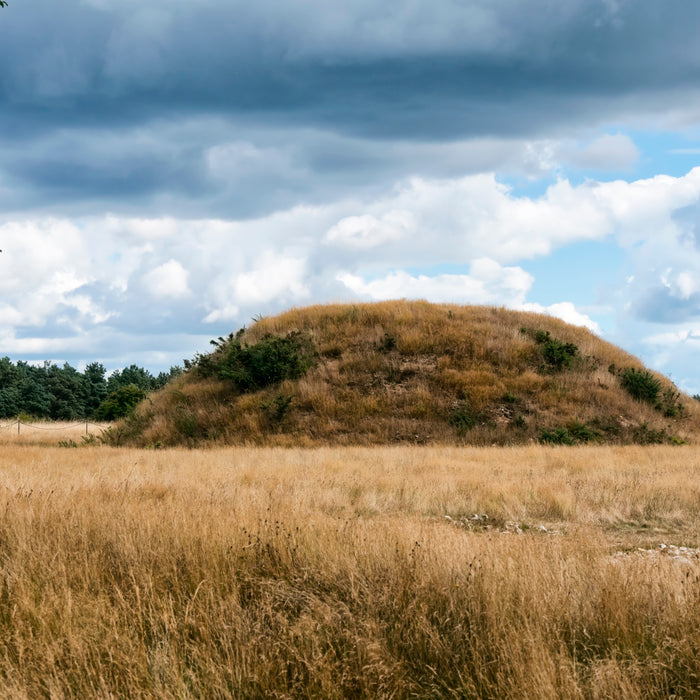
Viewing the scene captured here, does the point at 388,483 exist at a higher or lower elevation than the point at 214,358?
lower

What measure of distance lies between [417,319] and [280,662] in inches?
907

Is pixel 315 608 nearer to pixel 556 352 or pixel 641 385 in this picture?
pixel 556 352

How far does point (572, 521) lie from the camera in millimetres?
9492

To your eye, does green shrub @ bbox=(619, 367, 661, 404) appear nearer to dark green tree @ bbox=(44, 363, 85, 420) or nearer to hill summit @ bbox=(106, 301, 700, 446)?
hill summit @ bbox=(106, 301, 700, 446)

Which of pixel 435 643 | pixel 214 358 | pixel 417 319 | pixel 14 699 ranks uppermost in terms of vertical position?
pixel 417 319

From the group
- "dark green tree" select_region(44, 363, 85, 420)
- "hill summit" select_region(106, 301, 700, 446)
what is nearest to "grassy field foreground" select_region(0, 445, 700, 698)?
"hill summit" select_region(106, 301, 700, 446)

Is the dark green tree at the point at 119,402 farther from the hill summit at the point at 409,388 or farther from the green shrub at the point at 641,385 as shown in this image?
the green shrub at the point at 641,385

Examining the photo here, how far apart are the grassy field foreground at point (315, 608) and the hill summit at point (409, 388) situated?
1340 cm

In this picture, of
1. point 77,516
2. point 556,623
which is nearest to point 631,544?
point 556,623

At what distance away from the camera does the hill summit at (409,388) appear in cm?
2156

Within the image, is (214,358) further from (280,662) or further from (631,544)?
(280,662)

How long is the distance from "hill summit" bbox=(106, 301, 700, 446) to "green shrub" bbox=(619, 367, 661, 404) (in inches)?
1.6

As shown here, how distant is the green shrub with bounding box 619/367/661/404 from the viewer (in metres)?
24.7

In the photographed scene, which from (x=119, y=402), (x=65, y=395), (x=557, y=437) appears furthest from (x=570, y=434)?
(x=65, y=395)
